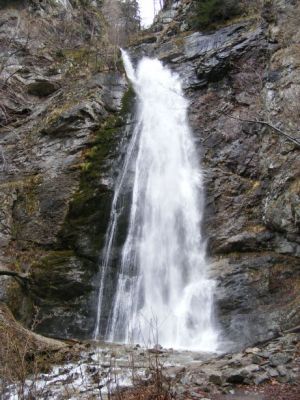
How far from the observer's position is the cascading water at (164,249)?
1159 centimetres

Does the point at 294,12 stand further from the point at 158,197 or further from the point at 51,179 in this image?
the point at 51,179

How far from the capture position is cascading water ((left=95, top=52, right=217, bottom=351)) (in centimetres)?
1159

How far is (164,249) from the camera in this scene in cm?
1355

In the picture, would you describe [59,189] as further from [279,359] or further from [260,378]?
[260,378]

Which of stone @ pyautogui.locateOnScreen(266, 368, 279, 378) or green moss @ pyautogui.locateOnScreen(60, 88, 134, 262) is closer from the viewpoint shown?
stone @ pyautogui.locateOnScreen(266, 368, 279, 378)

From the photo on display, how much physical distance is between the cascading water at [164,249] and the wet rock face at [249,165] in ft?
1.53

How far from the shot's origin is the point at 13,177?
1569cm

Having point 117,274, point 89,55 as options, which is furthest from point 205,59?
point 117,274

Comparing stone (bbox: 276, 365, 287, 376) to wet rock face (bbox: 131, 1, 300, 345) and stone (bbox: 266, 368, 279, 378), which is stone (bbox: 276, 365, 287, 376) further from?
wet rock face (bbox: 131, 1, 300, 345)

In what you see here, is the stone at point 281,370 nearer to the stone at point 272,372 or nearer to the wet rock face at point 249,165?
the stone at point 272,372

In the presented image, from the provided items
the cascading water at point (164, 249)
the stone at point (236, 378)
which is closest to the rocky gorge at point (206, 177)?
the stone at point (236, 378)

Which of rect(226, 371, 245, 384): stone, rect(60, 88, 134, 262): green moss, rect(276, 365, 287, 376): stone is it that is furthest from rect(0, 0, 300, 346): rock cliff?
rect(226, 371, 245, 384): stone

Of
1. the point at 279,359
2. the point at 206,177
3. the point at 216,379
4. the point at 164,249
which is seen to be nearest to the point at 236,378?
the point at 216,379

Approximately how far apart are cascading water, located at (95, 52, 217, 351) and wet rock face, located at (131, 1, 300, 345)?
1.53ft
